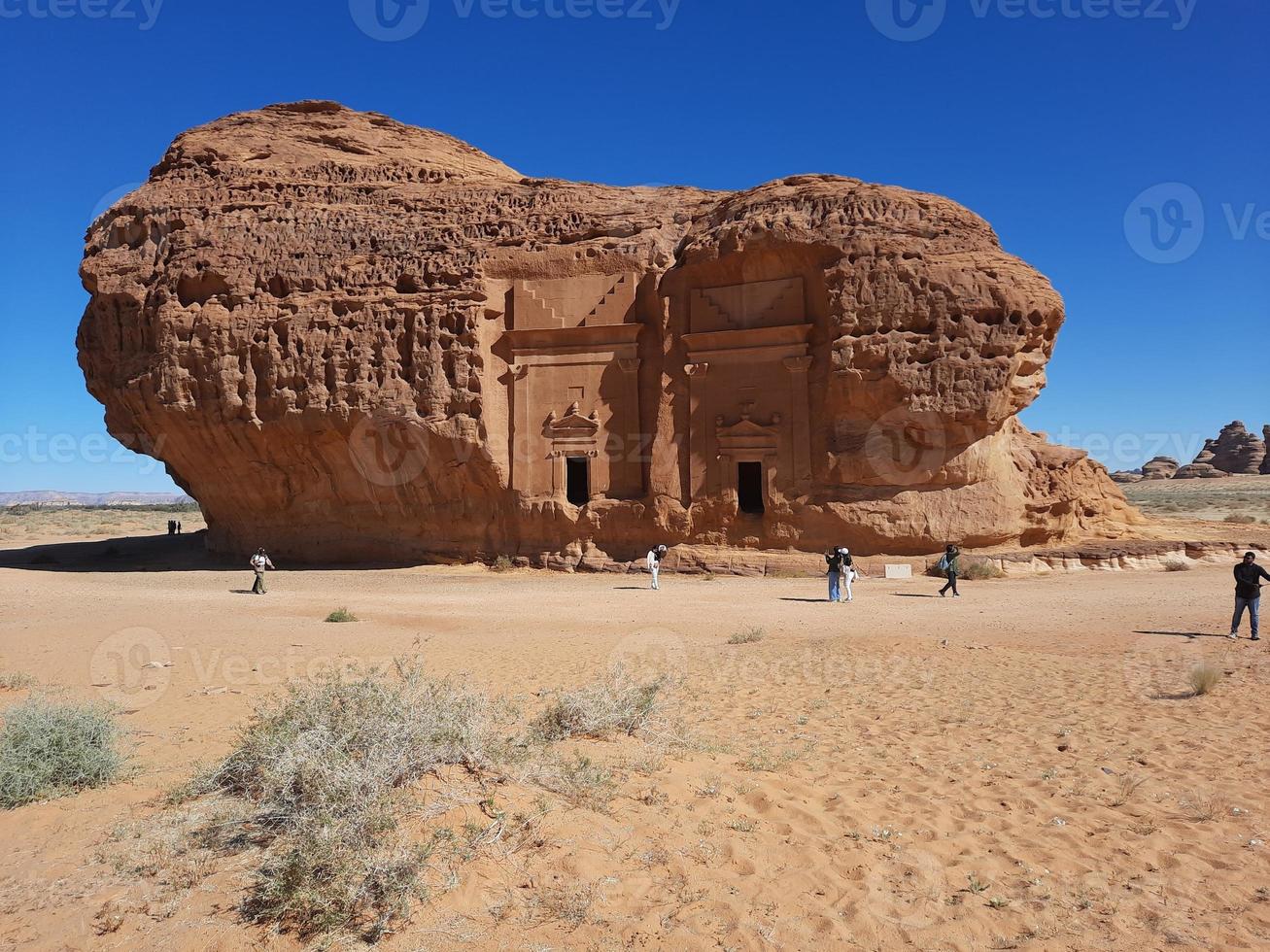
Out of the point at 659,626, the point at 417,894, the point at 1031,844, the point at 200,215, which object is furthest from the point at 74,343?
the point at 1031,844

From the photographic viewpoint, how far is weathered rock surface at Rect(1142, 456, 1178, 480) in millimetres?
71562

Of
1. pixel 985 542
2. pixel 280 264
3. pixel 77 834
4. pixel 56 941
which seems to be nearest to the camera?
pixel 56 941

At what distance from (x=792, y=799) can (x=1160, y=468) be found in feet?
271

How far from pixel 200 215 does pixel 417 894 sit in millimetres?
28861

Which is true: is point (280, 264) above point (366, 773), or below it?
above

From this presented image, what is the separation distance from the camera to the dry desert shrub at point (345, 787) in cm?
429

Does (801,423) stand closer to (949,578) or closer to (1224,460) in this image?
(949,578)

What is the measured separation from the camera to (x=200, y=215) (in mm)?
26812

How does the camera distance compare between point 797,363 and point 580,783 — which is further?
point 797,363

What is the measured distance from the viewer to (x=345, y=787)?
194 inches

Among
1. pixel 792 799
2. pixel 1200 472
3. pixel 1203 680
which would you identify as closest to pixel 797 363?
pixel 1203 680

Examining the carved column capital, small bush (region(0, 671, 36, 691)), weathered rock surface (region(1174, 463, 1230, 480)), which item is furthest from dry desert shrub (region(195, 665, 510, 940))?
weathered rock surface (region(1174, 463, 1230, 480))

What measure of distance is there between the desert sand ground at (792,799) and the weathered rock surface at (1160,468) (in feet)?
228

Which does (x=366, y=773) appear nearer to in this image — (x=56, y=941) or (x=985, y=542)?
Answer: (x=56, y=941)
